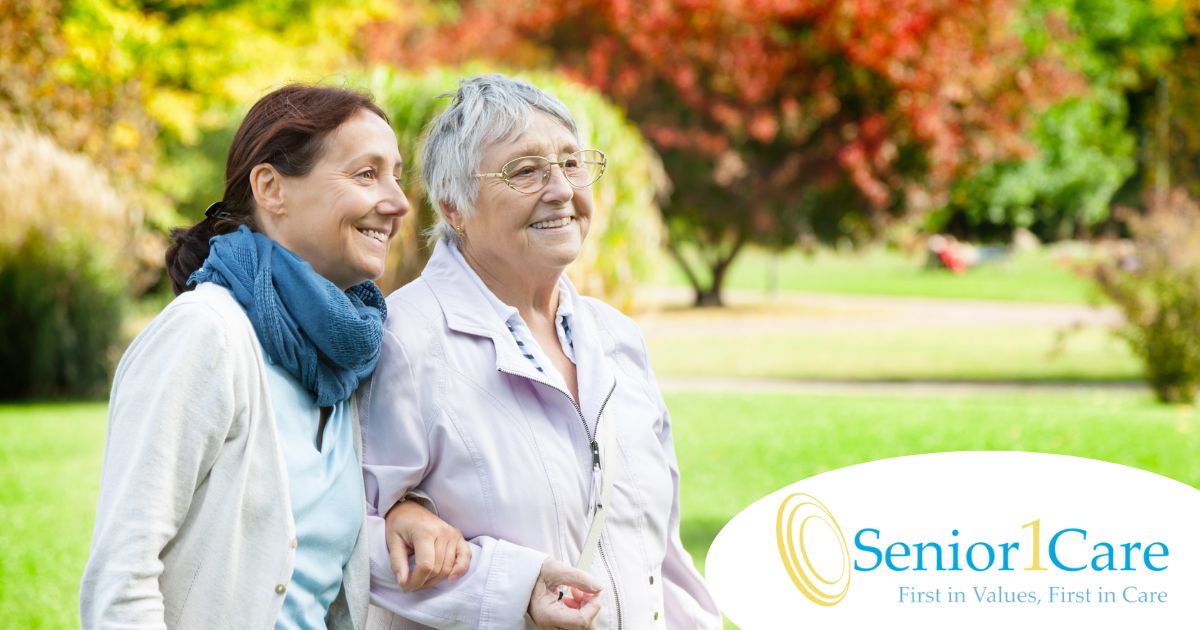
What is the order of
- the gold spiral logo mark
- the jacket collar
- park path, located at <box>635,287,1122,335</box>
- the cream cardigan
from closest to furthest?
1. the cream cardigan
2. the jacket collar
3. the gold spiral logo mark
4. park path, located at <box>635,287,1122,335</box>

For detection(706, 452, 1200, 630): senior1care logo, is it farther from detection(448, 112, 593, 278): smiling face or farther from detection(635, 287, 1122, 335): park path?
detection(635, 287, 1122, 335): park path

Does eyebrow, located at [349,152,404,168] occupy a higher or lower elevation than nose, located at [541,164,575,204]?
higher

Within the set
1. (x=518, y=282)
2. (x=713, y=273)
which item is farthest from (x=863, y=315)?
(x=518, y=282)

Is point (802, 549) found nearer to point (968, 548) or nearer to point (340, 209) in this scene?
point (968, 548)

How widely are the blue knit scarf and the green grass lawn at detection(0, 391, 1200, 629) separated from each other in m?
3.55

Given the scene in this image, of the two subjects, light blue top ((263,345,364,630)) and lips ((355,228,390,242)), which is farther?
lips ((355,228,390,242))

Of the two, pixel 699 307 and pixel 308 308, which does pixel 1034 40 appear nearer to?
pixel 699 307

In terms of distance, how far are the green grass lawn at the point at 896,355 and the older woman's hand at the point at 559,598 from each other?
36.8 ft

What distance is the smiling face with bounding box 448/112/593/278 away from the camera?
2307 mm

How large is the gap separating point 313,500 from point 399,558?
21 cm

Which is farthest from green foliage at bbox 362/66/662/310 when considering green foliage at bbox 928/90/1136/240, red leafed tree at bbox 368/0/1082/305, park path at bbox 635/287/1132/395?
green foliage at bbox 928/90/1136/240

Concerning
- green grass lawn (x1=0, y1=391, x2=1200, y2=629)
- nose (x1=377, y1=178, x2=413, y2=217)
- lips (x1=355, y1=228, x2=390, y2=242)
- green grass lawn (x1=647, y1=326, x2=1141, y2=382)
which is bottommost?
green grass lawn (x1=647, y1=326, x2=1141, y2=382)

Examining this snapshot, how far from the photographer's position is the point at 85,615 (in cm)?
173

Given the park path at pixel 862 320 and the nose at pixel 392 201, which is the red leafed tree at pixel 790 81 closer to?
the park path at pixel 862 320
